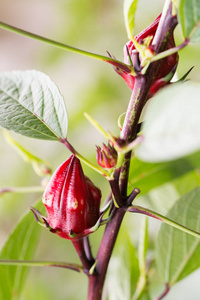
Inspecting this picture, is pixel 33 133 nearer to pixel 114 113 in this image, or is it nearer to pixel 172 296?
pixel 172 296

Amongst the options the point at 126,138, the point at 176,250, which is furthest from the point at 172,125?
the point at 176,250

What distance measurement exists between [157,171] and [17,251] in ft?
0.46

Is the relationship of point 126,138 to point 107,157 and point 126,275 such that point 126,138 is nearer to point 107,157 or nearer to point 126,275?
point 107,157

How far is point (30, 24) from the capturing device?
1.59m

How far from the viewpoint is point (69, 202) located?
233mm

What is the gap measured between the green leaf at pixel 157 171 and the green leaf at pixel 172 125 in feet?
0.58

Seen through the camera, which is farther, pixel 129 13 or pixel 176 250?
pixel 176 250

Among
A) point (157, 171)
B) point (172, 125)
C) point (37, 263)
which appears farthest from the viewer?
point (157, 171)

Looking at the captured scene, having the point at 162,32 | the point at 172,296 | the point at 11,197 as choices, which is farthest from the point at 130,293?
the point at 11,197

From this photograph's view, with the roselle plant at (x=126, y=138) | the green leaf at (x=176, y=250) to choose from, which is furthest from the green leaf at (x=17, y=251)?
the green leaf at (x=176, y=250)

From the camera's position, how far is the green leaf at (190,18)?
20 cm

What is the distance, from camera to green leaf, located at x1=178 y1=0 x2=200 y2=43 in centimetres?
20

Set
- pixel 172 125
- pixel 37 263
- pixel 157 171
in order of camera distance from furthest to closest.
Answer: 1. pixel 157 171
2. pixel 37 263
3. pixel 172 125

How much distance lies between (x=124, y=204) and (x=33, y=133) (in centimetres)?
7
